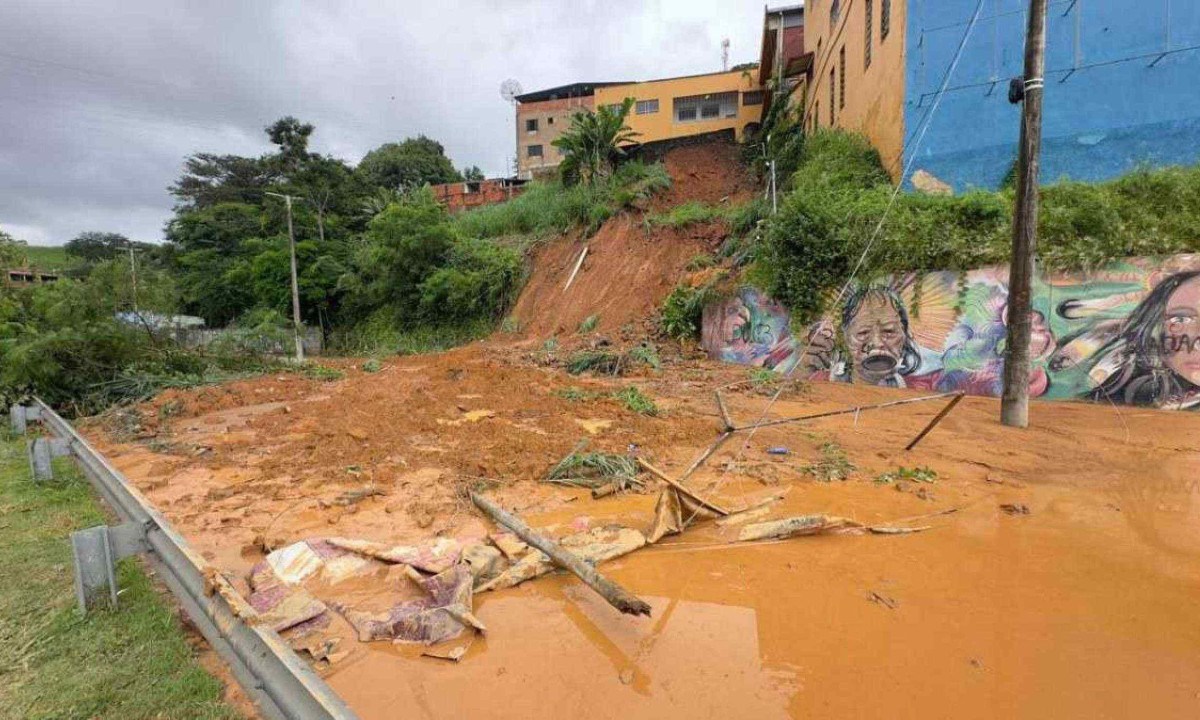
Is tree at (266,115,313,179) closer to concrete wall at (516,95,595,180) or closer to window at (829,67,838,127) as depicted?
concrete wall at (516,95,595,180)

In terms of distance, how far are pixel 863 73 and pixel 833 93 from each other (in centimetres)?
355

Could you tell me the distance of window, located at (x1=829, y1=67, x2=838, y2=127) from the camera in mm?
20184

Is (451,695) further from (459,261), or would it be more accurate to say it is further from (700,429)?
(459,261)

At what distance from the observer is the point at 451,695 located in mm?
2859

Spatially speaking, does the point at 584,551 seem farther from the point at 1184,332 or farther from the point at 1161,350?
the point at 1184,332

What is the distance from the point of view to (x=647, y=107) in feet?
110

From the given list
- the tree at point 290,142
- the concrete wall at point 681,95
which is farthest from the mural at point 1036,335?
the tree at point 290,142

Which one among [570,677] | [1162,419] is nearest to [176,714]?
[570,677]

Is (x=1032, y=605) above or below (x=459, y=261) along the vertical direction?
below

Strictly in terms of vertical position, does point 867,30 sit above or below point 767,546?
above

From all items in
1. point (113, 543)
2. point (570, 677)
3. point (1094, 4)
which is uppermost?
point (1094, 4)

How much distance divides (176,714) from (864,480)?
5818mm

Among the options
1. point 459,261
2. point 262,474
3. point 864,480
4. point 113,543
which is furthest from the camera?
point 459,261

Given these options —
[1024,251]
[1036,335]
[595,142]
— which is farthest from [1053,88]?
[595,142]
